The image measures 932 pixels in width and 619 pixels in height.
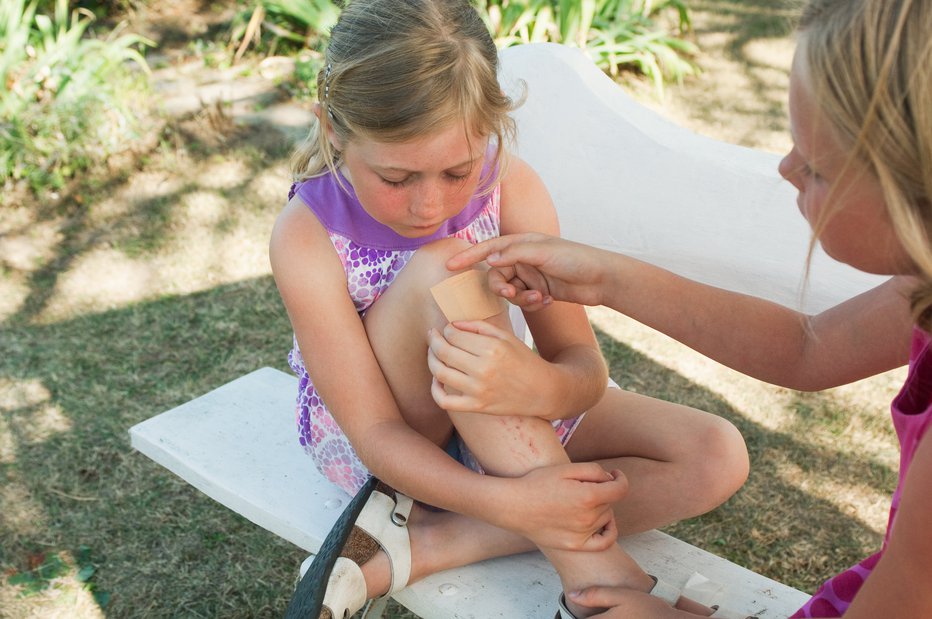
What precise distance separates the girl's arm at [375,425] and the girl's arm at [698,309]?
255 mm

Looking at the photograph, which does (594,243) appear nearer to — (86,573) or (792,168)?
(792,168)

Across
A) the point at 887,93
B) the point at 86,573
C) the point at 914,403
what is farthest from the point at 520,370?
the point at 86,573

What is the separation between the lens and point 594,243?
2.21 m

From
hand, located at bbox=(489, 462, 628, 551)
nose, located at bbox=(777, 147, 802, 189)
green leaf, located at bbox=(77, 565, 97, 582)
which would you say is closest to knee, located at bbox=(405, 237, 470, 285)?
hand, located at bbox=(489, 462, 628, 551)

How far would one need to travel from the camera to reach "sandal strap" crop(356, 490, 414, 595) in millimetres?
1552

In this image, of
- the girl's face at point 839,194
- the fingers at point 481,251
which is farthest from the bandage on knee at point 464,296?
the girl's face at point 839,194

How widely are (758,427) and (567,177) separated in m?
1.19

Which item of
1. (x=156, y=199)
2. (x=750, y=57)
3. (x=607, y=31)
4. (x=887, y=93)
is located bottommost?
(x=156, y=199)

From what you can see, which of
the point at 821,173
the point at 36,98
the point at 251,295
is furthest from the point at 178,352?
the point at 821,173

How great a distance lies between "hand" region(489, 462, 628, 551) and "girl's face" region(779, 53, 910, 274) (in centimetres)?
57

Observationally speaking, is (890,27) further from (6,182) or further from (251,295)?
(6,182)

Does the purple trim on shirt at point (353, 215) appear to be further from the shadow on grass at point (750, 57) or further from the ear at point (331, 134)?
the shadow on grass at point (750, 57)

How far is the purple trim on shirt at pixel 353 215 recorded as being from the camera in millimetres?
1678

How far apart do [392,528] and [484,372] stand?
1.23ft
